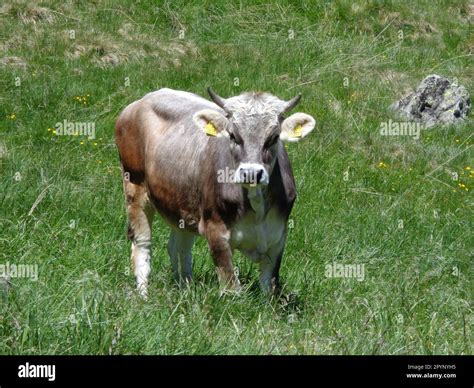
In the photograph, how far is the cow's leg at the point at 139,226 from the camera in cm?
800

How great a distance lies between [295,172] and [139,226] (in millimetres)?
3125

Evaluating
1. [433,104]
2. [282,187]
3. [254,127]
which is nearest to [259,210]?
[282,187]

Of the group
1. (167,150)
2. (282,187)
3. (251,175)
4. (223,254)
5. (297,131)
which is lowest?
(223,254)

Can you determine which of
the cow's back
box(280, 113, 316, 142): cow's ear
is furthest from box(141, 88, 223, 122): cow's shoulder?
box(280, 113, 316, 142): cow's ear

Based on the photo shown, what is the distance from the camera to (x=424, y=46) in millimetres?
17594

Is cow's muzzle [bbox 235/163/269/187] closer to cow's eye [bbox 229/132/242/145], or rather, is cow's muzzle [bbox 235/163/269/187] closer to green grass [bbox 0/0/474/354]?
cow's eye [bbox 229/132/242/145]

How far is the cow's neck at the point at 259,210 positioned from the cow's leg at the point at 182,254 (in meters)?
1.29

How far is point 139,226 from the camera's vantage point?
846 cm

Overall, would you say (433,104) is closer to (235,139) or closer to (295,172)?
(295,172)

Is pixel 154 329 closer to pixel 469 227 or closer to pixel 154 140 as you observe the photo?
pixel 154 140

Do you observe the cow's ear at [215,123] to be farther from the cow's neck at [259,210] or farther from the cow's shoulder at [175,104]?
the cow's shoulder at [175,104]

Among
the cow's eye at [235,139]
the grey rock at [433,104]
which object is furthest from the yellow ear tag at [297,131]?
the grey rock at [433,104]
